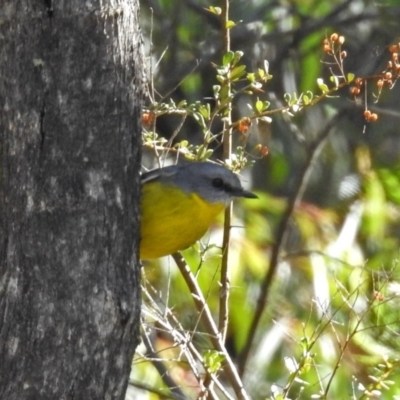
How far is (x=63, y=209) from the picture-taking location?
3145 mm

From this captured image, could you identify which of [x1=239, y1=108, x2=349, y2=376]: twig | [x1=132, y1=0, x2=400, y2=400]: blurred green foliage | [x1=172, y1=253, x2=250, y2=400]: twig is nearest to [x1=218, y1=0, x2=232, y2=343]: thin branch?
[x1=172, y1=253, x2=250, y2=400]: twig

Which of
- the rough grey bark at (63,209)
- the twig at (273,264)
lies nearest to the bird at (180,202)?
the rough grey bark at (63,209)

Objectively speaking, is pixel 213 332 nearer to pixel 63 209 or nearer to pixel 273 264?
pixel 63 209

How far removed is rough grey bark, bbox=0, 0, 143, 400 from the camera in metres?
3.07

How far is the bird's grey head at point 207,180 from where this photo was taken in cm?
437

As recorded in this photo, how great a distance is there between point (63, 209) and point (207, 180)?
1342 mm

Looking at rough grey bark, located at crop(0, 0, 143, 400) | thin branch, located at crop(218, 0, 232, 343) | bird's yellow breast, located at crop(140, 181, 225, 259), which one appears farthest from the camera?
thin branch, located at crop(218, 0, 232, 343)

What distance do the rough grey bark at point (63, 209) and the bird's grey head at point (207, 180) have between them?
1.10m

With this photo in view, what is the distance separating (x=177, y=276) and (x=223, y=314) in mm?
1892

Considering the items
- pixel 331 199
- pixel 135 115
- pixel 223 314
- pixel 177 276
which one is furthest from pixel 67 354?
pixel 331 199

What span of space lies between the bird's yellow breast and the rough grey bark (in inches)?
28.5

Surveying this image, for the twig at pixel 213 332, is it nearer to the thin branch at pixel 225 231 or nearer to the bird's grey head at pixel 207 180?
the thin branch at pixel 225 231

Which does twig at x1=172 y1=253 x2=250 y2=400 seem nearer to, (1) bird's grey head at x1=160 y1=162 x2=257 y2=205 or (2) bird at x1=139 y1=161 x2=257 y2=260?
(2) bird at x1=139 y1=161 x2=257 y2=260

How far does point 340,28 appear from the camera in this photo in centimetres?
770
